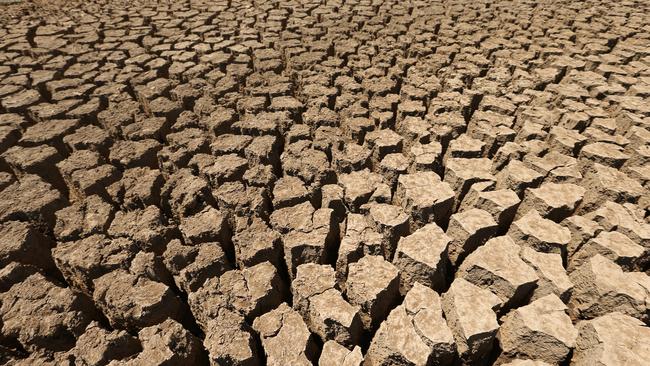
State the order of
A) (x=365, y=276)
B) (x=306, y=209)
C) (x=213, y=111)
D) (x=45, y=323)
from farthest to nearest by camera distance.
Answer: (x=213, y=111) → (x=306, y=209) → (x=365, y=276) → (x=45, y=323)

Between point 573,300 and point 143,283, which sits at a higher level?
point 573,300

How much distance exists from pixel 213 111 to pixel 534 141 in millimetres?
2460

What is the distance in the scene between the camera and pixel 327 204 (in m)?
2.12

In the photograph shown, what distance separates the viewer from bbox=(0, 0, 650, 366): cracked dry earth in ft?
4.86

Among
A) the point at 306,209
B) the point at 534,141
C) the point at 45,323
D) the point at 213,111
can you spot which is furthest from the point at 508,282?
the point at 213,111

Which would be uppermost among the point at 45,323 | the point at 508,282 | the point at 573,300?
the point at 508,282

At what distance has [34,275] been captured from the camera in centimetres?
170

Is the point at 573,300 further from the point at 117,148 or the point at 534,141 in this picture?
the point at 117,148

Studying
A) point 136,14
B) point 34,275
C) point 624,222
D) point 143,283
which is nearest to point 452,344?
point 624,222

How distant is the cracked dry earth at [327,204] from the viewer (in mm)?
1482

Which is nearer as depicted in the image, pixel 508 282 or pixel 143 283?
pixel 508 282

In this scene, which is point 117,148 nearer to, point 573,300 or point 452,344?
point 452,344

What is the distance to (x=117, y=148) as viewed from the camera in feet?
8.42

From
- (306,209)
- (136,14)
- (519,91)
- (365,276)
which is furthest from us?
(136,14)
